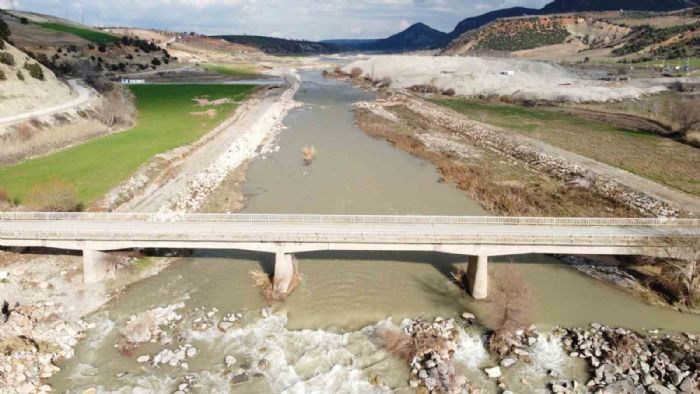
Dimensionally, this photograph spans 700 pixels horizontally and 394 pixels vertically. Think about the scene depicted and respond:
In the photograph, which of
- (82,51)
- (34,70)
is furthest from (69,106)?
(82,51)

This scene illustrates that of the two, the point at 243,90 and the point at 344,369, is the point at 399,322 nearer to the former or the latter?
the point at 344,369

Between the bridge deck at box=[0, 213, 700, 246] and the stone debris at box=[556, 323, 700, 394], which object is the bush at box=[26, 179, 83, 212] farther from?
the stone debris at box=[556, 323, 700, 394]

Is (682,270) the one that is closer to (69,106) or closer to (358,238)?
(358,238)

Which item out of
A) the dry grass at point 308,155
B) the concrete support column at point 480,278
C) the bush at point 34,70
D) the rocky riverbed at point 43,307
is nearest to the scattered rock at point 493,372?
the concrete support column at point 480,278

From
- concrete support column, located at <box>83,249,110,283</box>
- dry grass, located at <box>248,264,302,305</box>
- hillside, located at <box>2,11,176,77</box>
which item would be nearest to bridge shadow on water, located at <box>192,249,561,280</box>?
dry grass, located at <box>248,264,302,305</box>

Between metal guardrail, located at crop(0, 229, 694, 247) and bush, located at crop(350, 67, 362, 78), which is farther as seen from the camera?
bush, located at crop(350, 67, 362, 78)

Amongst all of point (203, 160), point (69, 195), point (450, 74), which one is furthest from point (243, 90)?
point (69, 195)
